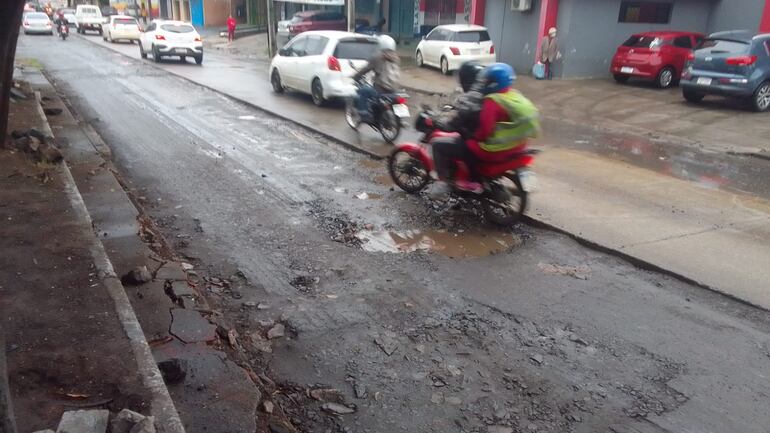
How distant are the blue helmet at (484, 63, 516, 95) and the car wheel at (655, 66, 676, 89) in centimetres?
1349

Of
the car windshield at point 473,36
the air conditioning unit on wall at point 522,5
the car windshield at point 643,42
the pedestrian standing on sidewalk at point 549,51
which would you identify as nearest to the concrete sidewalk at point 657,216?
the car windshield at point 643,42

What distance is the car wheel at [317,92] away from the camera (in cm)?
1454

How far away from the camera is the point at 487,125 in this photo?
6469 mm

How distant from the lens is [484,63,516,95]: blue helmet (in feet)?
21.2

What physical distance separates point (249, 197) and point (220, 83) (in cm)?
1196

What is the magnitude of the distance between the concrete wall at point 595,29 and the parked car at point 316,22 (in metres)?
15.4

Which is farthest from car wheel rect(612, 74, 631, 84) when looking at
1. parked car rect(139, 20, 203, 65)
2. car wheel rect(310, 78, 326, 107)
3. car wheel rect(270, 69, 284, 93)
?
parked car rect(139, 20, 203, 65)

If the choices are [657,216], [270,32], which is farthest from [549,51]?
[270,32]

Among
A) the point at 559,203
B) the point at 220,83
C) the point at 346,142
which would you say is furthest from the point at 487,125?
the point at 220,83

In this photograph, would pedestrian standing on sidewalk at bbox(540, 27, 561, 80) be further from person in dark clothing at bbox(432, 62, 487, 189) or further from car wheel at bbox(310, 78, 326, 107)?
person in dark clothing at bbox(432, 62, 487, 189)

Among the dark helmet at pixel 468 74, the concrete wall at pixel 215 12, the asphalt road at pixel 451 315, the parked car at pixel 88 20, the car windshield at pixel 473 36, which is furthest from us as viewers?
the concrete wall at pixel 215 12

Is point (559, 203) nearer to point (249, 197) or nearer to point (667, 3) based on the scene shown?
point (249, 197)

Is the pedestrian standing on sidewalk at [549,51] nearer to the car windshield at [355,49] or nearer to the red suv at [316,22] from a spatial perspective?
the car windshield at [355,49]

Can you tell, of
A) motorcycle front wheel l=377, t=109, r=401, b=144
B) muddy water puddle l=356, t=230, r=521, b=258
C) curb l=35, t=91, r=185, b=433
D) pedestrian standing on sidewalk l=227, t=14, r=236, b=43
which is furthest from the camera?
pedestrian standing on sidewalk l=227, t=14, r=236, b=43
